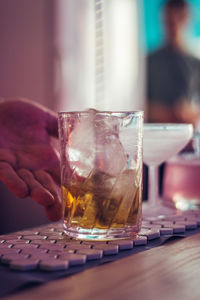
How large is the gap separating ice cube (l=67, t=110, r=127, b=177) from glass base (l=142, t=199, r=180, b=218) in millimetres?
248

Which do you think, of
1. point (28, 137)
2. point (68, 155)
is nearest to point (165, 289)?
point (68, 155)

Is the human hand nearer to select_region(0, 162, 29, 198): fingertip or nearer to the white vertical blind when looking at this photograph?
select_region(0, 162, 29, 198): fingertip

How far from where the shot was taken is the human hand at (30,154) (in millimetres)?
775

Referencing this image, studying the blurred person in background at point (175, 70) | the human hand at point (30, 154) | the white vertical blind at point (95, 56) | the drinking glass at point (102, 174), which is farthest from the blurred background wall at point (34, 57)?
the drinking glass at point (102, 174)

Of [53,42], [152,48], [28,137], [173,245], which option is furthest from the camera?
[152,48]

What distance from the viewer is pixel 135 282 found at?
1.63 ft

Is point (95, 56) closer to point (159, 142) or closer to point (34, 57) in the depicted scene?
point (34, 57)

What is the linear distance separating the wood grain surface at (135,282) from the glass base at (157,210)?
29 cm

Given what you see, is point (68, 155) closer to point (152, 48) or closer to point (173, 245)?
point (173, 245)

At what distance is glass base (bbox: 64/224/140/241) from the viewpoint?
666mm

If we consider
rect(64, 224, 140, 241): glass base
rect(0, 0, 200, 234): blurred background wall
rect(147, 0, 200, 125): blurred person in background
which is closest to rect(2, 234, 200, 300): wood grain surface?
rect(64, 224, 140, 241): glass base

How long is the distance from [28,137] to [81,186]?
39 centimetres

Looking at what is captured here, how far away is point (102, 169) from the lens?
693mm

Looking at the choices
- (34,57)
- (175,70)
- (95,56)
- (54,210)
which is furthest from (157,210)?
(175,70)
